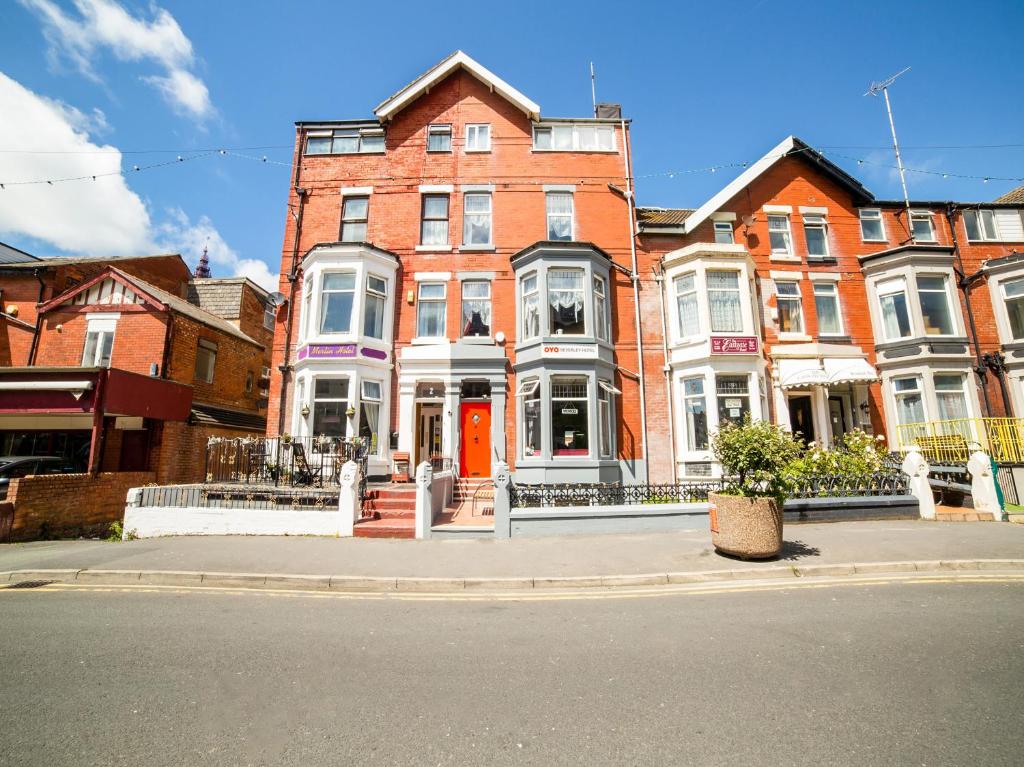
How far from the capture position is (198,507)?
10688 mm

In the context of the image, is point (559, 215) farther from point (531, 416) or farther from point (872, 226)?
point (872, 226)

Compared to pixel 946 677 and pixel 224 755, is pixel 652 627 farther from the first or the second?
pixel 224 755

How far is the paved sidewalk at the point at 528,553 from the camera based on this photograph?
7289 millimetres

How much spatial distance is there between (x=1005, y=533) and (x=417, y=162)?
783 inches

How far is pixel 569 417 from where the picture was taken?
14.4 meters

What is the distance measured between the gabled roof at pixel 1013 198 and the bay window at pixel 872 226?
5.29 m

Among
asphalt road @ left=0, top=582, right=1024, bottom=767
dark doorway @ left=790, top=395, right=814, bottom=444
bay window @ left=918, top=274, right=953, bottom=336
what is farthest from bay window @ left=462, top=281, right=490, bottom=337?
bay window @ left=918, top=274, right=953, bottom=336

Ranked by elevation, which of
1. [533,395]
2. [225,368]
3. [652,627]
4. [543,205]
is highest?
[543,205]

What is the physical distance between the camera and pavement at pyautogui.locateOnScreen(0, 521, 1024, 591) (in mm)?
6910

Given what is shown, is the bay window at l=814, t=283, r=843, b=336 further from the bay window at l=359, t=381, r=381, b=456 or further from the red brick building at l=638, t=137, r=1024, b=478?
the bay window at l=359, t=381, r=381, b=456

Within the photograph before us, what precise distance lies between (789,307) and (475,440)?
12.9m

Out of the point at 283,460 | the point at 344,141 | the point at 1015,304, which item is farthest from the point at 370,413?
the point at 1015,304

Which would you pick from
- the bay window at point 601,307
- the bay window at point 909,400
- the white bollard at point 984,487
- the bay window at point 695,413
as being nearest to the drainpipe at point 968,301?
the bay window at point 909,400

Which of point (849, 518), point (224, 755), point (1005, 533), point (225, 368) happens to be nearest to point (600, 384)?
point (849, 518)
